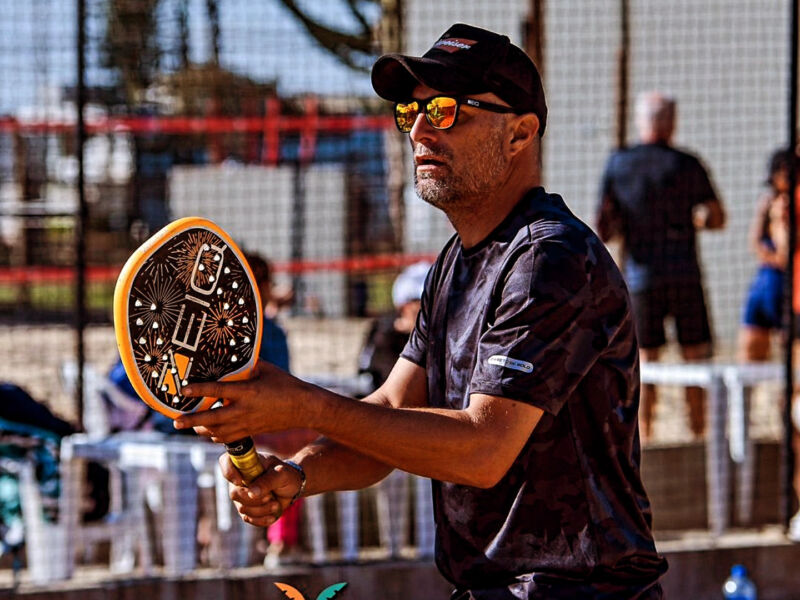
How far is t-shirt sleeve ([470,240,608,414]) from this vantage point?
2115mm

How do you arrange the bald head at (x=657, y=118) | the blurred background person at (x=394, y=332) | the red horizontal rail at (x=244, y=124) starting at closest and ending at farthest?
the blurred background person at (x=394, y=332) < the bald head at (x=657, y=118) < the red horizontal rail at (x=244, y=124)

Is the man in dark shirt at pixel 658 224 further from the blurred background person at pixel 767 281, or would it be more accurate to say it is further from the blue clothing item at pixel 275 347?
the blue clothing item at pixel 275 347

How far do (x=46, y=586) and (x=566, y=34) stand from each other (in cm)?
750

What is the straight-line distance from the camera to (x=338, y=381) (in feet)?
20.7

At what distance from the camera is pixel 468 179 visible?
231cm

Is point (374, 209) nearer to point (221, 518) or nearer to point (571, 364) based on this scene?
point (221, 518)

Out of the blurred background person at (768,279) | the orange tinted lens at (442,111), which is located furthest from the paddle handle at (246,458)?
the blurred background person at (768,279)

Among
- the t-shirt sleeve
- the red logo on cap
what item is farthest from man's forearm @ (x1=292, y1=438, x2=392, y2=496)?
the red logo on cap

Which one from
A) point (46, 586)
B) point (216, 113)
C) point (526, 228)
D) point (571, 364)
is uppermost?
point (216, 113)

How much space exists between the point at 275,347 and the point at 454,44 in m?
3.19

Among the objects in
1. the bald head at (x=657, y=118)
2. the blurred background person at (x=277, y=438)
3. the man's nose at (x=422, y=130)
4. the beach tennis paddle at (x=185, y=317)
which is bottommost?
→ the blurred background person at (x=277, y=438)

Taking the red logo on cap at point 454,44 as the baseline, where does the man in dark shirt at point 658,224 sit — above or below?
below

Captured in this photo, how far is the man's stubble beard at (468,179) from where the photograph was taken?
7.58ft

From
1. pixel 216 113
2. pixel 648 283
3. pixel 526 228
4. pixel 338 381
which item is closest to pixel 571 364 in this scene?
pixel 526 228
